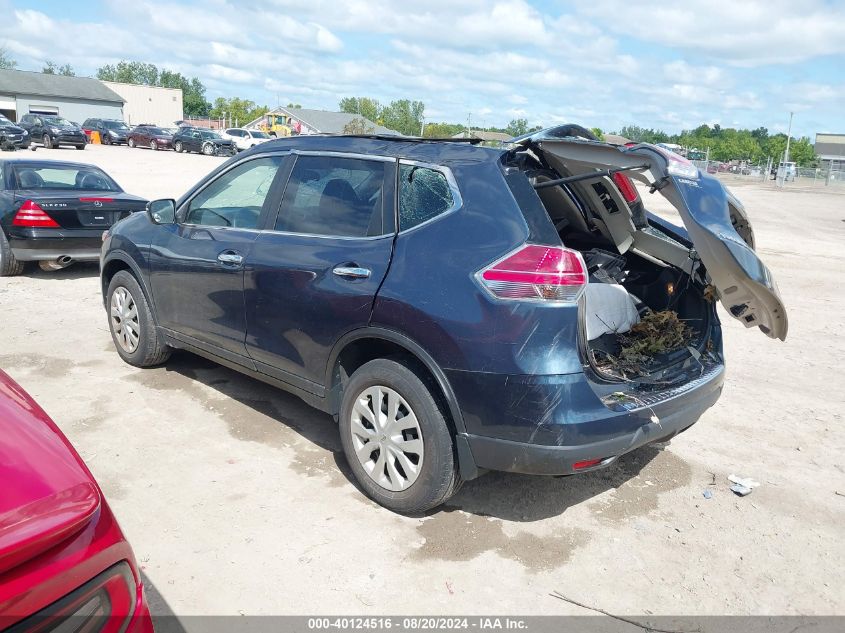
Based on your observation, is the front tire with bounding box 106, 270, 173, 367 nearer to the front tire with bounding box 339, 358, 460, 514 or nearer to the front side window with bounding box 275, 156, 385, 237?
the front side window with bounding box 275, 156, 385, 237

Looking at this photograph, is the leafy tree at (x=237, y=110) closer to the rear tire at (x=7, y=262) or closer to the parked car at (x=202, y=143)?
the parked car at (x=202, y=143)

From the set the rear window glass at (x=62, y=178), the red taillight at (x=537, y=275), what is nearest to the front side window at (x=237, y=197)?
the red taillight at (x=537, y=275)

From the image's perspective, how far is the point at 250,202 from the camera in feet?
15.4

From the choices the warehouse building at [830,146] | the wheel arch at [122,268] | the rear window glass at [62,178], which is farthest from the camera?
the warehouse building at [830,146]

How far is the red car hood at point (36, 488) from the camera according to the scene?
4.96 ft

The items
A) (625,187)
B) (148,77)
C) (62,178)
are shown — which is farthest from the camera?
(148,77)

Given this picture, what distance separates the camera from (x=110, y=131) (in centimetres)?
4934

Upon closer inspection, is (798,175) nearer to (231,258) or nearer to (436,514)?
(231,258)

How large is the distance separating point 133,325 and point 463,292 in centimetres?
340

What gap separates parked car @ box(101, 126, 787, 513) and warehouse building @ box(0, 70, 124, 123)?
77.7 m

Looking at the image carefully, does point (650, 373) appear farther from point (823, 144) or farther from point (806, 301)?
point (823, 144)

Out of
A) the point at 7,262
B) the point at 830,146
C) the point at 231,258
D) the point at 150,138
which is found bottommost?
the point at 7,262

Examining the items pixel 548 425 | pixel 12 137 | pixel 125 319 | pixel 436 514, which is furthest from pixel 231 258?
pixel 12 137

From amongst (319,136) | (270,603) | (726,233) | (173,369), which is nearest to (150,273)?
(173,369)
